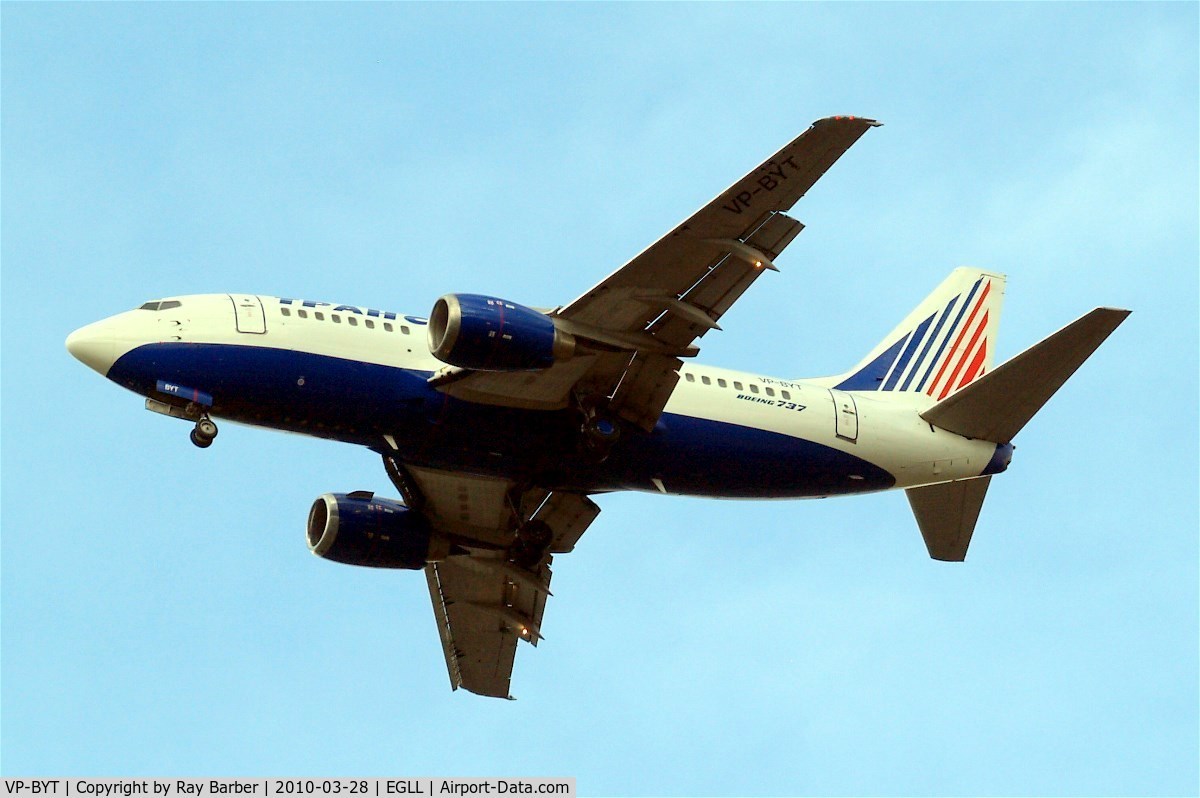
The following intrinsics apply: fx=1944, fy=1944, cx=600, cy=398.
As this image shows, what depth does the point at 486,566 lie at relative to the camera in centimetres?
5281

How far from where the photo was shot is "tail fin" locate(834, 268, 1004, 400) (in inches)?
2031

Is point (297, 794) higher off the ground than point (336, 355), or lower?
lower

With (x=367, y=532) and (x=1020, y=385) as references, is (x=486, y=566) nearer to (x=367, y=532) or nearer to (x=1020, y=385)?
(x=367, y=532)

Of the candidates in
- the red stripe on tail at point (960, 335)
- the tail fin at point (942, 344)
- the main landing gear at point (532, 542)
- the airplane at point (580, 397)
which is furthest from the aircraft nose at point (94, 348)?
the red stripe on tail at point (960, 335)

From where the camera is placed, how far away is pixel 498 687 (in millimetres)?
53750

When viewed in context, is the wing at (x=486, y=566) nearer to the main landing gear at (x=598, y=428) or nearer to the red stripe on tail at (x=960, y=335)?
the main landing gear at (x=598, y=428)

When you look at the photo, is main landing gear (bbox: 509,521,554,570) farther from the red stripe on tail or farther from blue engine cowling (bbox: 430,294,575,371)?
the red stripe on tail

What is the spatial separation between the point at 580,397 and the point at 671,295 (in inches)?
143

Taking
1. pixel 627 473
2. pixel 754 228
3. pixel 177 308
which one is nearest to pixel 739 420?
pixel 627 473

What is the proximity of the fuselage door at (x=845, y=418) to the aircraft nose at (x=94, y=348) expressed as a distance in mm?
17496

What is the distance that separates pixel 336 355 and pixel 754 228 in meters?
9.89

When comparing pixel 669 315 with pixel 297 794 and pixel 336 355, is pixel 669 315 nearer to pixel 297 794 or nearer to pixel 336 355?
pixel 336 355

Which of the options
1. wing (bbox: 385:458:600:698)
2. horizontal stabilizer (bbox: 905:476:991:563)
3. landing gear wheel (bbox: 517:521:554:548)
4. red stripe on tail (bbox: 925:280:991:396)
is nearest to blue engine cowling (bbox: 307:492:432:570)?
wing (bbox: 385:458:600:698)
